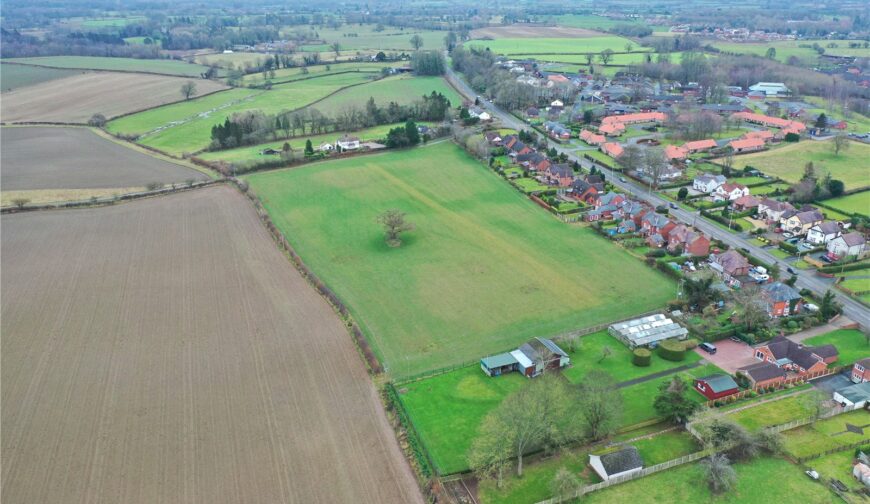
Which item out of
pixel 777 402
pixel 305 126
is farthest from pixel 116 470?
pixel 305 126

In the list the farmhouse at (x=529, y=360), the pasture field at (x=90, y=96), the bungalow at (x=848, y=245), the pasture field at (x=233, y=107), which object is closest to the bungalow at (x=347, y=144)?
the pasture field at (x=233, y=107)

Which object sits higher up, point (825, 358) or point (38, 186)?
point (38, 186)

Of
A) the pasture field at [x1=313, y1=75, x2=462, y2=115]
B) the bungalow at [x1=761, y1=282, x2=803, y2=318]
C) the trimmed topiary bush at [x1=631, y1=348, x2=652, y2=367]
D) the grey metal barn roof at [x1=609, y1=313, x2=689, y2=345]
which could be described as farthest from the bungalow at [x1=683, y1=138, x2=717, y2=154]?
the trimmed topiary bush at [x1=631, y1=348, x2=652, y2=367]


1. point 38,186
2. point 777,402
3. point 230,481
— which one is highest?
point 38,186

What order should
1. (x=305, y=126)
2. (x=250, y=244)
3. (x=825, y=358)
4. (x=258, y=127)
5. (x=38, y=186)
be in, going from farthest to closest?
(x=305, y=126) < (x=258, y=127) < (x=38, y=186) < (x=250, y=244) < (x=825, y=358)

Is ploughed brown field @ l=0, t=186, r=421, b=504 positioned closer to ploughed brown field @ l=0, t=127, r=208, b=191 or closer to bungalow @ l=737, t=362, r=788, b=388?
ploughed brown field @ l=0, t=127, r=208, b=191

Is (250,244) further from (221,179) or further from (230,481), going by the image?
(230,481)
